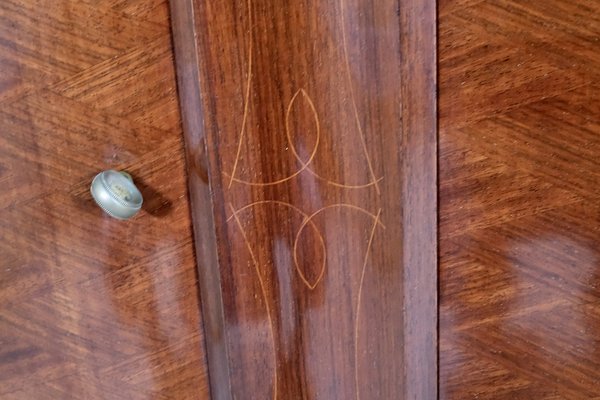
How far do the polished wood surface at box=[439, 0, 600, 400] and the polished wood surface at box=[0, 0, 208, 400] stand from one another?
0.26 m

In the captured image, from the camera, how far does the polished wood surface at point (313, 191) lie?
592mm

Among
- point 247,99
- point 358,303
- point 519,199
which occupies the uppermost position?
point 247,99

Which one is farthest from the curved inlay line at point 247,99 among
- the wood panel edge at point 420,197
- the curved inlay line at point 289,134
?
the wood panel edge at point 420,197

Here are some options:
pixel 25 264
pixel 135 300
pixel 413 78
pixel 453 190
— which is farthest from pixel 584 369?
pixel 25 264

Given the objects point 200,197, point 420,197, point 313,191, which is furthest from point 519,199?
point 200,197

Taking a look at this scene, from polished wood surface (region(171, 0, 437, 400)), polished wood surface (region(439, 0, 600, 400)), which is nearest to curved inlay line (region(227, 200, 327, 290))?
polished wood surface (region(171, 0, 437, 400))

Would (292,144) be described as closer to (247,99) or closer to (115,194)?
(247,99)

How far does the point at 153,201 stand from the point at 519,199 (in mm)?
352

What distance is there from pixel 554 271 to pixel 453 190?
0.43 feet

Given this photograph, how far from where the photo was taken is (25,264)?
1.96 ft

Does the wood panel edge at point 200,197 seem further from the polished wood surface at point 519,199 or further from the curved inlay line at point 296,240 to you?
the polished wood surface at point 519,199

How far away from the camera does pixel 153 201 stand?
2.00ft

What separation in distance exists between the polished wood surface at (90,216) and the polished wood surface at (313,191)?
1.0 inches

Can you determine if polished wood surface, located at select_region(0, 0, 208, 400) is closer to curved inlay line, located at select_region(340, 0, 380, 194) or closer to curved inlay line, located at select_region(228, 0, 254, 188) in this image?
curved inlay line, located at select_region(228, 0, 254, 188)
